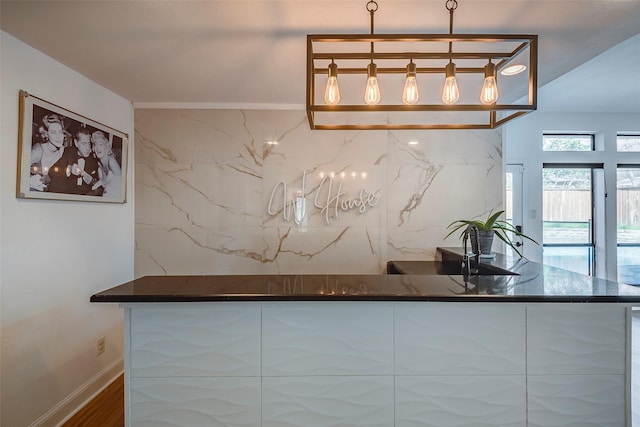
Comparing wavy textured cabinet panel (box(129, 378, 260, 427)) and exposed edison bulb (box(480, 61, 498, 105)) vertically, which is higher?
exposed edison bulb (box(480, 61, 498, 105))

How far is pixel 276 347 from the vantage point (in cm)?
146

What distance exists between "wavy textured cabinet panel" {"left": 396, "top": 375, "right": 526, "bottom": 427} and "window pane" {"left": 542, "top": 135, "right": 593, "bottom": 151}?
4104 millimetres

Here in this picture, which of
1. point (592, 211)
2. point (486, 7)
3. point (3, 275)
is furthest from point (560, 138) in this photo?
point (3, 275)

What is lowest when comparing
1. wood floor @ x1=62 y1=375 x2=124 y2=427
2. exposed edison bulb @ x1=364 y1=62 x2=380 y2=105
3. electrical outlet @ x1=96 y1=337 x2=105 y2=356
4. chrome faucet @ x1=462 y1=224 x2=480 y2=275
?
wood floor @ x1=62 y1=375 x2=124 y2=427

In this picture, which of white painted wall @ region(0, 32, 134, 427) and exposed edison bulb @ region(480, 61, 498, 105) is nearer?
exposed edison bulb @ region(480, 61, 498, 105)

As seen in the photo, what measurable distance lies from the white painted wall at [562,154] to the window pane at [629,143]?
0.40 ft

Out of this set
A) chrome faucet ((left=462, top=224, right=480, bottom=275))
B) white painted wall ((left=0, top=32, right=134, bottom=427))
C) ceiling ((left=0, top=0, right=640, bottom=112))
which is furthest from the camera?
chrome faucet ((left=462, top=224, right=480, bottom=275))

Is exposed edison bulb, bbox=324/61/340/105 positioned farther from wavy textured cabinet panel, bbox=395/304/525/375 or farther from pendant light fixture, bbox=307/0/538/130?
wavy textured cabinet panel, bbox=395/304/525/375

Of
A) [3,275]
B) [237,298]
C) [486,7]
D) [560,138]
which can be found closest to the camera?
[237,298]

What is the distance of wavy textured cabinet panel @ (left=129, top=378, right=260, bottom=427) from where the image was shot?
4.78ft

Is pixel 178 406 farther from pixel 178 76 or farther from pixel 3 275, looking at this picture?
pixel 178 76

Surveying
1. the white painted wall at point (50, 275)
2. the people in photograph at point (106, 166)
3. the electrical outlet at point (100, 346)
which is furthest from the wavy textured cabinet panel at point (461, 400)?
the people in photograph at point (106, 166)

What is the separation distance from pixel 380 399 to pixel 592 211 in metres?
4.77

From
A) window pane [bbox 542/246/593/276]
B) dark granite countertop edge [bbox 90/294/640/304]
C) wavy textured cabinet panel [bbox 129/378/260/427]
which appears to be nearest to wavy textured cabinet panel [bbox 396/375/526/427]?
dark granite countertop edge [bbox 90/294/640/304]
